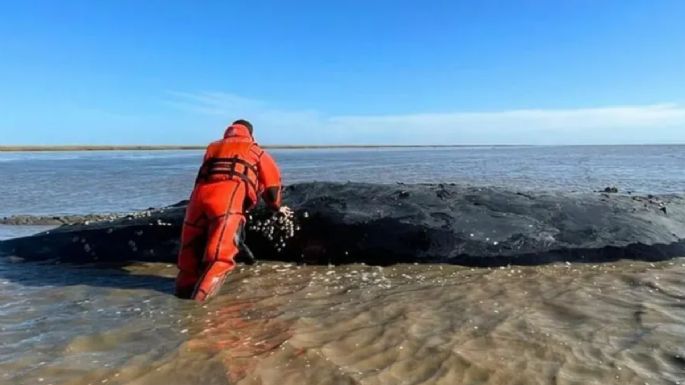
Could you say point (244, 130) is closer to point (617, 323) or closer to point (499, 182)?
point (617, 323)

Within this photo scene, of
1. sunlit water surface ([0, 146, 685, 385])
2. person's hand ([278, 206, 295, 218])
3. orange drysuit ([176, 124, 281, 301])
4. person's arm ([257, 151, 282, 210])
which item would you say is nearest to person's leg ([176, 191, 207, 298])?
orange drysuit ([176, 124, 281, 301])

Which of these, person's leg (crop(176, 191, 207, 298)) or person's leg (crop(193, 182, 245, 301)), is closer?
person's leg (crop(193, 182, 245, 301))

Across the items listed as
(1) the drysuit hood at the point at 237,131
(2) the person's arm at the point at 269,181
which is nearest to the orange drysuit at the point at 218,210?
(2) the person's arm at the point at 269,181

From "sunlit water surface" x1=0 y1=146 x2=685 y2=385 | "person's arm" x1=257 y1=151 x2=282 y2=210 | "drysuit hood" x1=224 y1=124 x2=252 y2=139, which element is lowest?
"sunlit water surface" x1=0 y1=146 x2=685 y2=385

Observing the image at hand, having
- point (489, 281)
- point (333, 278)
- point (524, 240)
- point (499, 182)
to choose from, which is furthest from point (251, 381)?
point (499, 182)

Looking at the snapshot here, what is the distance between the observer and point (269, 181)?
5836mm

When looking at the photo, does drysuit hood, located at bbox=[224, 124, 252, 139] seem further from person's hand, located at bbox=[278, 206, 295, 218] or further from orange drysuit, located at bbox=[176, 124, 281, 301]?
person's hand, located at bbox=[278, 206, 295, 218]

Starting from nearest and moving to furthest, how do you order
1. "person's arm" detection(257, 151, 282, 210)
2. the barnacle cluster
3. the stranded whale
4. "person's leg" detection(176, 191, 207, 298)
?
"person's leg" detection(176, 191, 207, 298)
"person's arm" detection(257, 151, 282, 210)
the stranded whale
the barnacle cluster

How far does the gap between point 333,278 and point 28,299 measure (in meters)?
2.86

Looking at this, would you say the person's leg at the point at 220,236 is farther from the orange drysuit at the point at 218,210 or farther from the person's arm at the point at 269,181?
the person's arm at the point at 269,181

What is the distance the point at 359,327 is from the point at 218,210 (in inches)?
72.5

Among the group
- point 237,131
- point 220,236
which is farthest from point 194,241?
point 237,131

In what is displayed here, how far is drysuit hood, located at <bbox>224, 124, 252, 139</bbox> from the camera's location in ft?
19.6

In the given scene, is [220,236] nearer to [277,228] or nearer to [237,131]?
[237,131]
